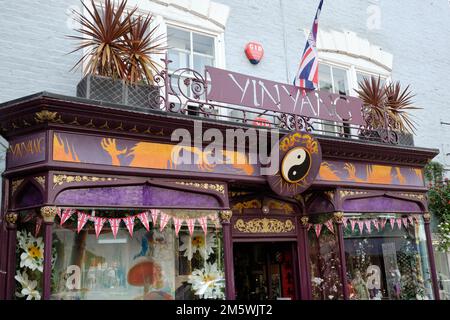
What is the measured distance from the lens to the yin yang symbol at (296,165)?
730cm

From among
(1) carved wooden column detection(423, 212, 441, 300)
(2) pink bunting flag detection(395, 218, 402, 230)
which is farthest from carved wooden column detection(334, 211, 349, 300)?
(1) carved wooden column detection(423, 212, 441, 300)

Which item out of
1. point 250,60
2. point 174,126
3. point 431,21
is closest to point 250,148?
point 174,126

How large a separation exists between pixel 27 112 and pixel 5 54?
1.81 meters

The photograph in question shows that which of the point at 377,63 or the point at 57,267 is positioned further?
the point at 377,63

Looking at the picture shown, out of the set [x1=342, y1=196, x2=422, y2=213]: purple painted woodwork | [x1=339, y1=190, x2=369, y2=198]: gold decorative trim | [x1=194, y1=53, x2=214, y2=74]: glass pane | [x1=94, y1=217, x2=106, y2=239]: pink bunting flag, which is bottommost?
[x1=94, y1=217, x2=106, y2=239]: pink bunting flag

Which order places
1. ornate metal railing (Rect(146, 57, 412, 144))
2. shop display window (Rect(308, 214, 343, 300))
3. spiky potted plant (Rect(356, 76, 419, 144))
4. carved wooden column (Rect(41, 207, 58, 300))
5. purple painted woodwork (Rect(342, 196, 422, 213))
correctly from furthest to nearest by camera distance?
spiky potted plant (Rect(356, 76, 419, 144)) < purple painted woodwork (Rect(342, 196, 422, 213)) < shop display window (Rect(308, 214, 343, 300)) < ornate metal railing (Rect(146, 57, 412, 144)) < carved wooden column (Rect(41, 207, 58, 300))

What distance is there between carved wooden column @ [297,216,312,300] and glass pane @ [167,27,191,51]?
3.76 m

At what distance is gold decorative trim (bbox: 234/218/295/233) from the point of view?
8094 mm

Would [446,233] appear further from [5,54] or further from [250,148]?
→ [5,54]

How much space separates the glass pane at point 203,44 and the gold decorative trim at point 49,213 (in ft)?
14.7

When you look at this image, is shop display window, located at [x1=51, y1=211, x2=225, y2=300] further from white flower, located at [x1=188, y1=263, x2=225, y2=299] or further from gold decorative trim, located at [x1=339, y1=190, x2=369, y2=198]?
gold decorative trim, located at [x1=339, y1=190, x2=369, y2=198]

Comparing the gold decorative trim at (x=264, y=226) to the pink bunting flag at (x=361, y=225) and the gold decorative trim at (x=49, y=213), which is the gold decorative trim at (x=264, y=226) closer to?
the pink bunting flag at (x=361, y=225)

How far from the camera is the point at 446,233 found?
34.2ft

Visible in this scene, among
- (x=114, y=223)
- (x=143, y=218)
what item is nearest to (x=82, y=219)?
(x=114, y=223)
